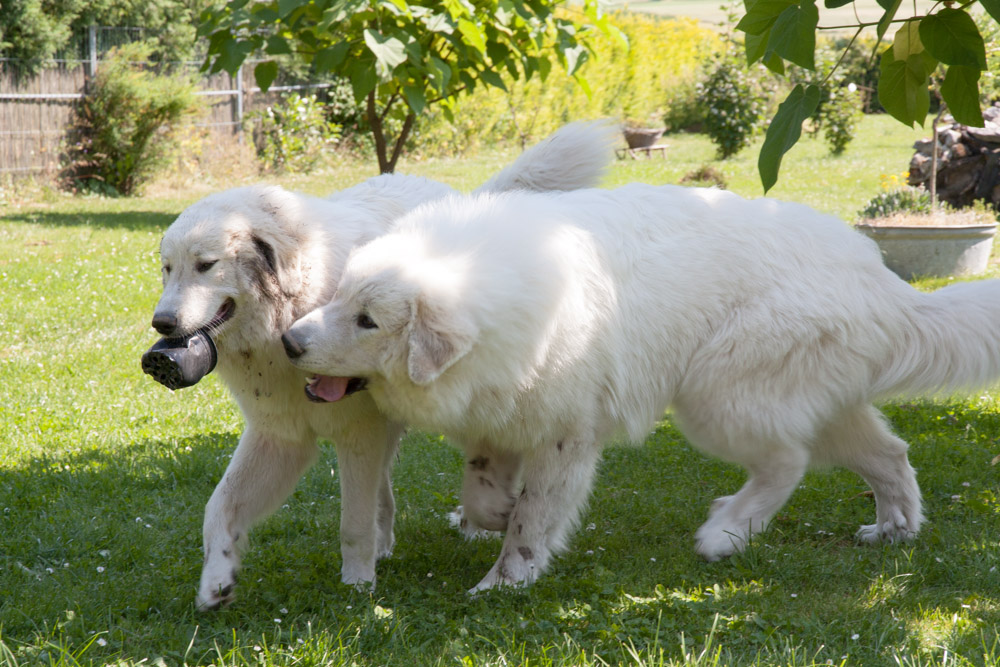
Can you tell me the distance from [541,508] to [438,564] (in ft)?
2.01

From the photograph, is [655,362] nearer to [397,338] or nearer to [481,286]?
[481,286]

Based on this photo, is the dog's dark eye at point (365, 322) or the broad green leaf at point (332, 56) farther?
the broad green leaf at point (332, 56)

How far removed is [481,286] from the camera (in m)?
3.23

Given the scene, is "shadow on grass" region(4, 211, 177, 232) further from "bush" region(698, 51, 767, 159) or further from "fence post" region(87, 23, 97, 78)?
"bush" region(698, 51, 767, 159)

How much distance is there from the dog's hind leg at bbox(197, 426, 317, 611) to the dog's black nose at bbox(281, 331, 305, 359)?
0.57m

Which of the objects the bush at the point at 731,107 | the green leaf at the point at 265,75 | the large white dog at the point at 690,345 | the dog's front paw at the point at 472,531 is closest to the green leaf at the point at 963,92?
the large white dog at the point at 690,345

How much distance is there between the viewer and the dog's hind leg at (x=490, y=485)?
12.5ft

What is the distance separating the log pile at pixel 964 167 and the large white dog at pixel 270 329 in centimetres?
894

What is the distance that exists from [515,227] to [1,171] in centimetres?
1273

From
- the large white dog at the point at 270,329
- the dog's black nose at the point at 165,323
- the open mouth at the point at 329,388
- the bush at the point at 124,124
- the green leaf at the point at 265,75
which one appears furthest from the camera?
the bush at the point at 124,124

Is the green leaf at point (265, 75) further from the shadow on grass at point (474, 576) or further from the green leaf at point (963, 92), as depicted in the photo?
the green leaf at point (963, 92)

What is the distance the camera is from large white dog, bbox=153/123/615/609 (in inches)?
120

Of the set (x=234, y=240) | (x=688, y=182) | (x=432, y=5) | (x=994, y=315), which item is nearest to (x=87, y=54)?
(x=432, y=5)

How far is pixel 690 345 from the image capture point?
3781mm
